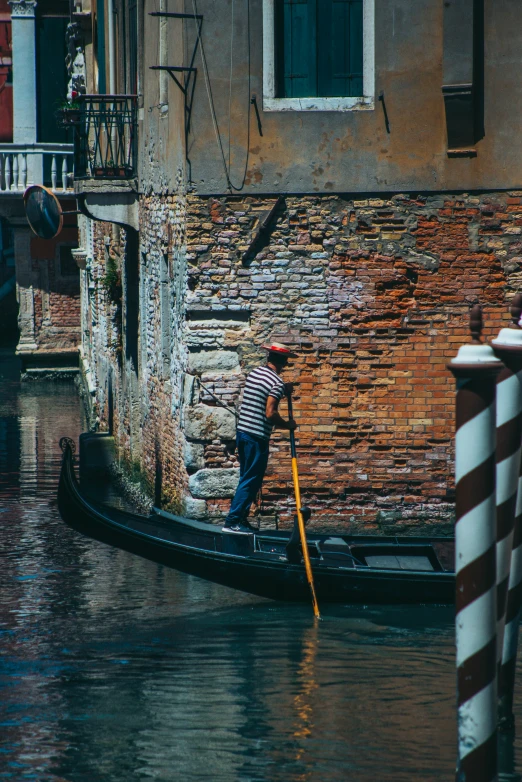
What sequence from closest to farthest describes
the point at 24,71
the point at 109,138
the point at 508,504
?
the point at 508,504 < the point at 109,138 < the point at 24,71

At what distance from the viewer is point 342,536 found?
846 centimetres

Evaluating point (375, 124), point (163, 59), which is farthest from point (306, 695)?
point (163, 59)

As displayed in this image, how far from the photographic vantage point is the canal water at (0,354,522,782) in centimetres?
538

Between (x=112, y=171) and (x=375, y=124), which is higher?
(x=375, y=124)

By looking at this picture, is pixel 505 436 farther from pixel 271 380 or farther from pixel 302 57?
pixel 302 57

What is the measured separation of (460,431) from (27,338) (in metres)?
18.1

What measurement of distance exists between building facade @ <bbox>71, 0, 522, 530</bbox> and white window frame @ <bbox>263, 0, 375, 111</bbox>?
1cm

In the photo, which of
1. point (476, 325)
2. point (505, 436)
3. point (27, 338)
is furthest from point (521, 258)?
point (27, 338)

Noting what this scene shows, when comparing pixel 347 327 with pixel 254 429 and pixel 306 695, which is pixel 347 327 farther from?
pixel 306 695

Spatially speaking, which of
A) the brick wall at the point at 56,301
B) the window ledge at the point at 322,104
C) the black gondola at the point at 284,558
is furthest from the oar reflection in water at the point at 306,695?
the brick wall at the point at 56,301

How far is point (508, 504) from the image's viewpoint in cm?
523

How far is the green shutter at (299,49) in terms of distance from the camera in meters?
9.01

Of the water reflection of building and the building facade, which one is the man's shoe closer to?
the building facade

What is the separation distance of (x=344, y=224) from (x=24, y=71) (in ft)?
45.8
